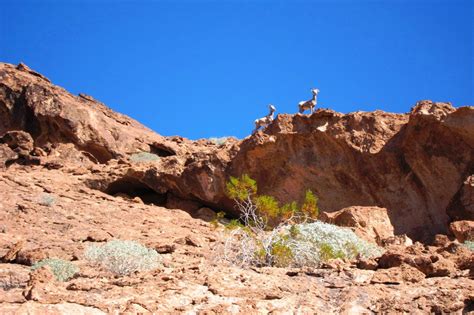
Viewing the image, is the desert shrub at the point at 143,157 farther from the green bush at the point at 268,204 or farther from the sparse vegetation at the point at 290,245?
the sparse vegetation at the point at 290,245

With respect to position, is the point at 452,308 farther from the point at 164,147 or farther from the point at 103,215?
the point at 164,147

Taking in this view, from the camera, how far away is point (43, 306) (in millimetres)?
4852

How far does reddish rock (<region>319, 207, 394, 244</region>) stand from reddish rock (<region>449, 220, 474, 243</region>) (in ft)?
5.26

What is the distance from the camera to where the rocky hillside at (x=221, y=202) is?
5398mm

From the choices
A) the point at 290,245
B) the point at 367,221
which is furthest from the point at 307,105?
the point at 290,245

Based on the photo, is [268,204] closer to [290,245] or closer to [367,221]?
[290,245]

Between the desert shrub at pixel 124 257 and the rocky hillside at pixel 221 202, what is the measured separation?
8.8 inches

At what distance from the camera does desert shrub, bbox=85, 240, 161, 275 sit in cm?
814

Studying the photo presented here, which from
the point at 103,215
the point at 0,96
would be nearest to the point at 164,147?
the point at 0,96

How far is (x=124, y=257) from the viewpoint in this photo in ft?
27.6

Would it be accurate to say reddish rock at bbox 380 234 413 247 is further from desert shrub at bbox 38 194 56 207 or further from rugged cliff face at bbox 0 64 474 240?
desert shrub at bbox 38 194 56 207

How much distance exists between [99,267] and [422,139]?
9.09 m

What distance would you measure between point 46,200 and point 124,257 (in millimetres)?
6574

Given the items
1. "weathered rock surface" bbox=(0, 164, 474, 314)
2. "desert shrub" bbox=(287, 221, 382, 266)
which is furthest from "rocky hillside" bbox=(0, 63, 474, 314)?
"desert shrub" bbox=(287, 221, 382, 266)
